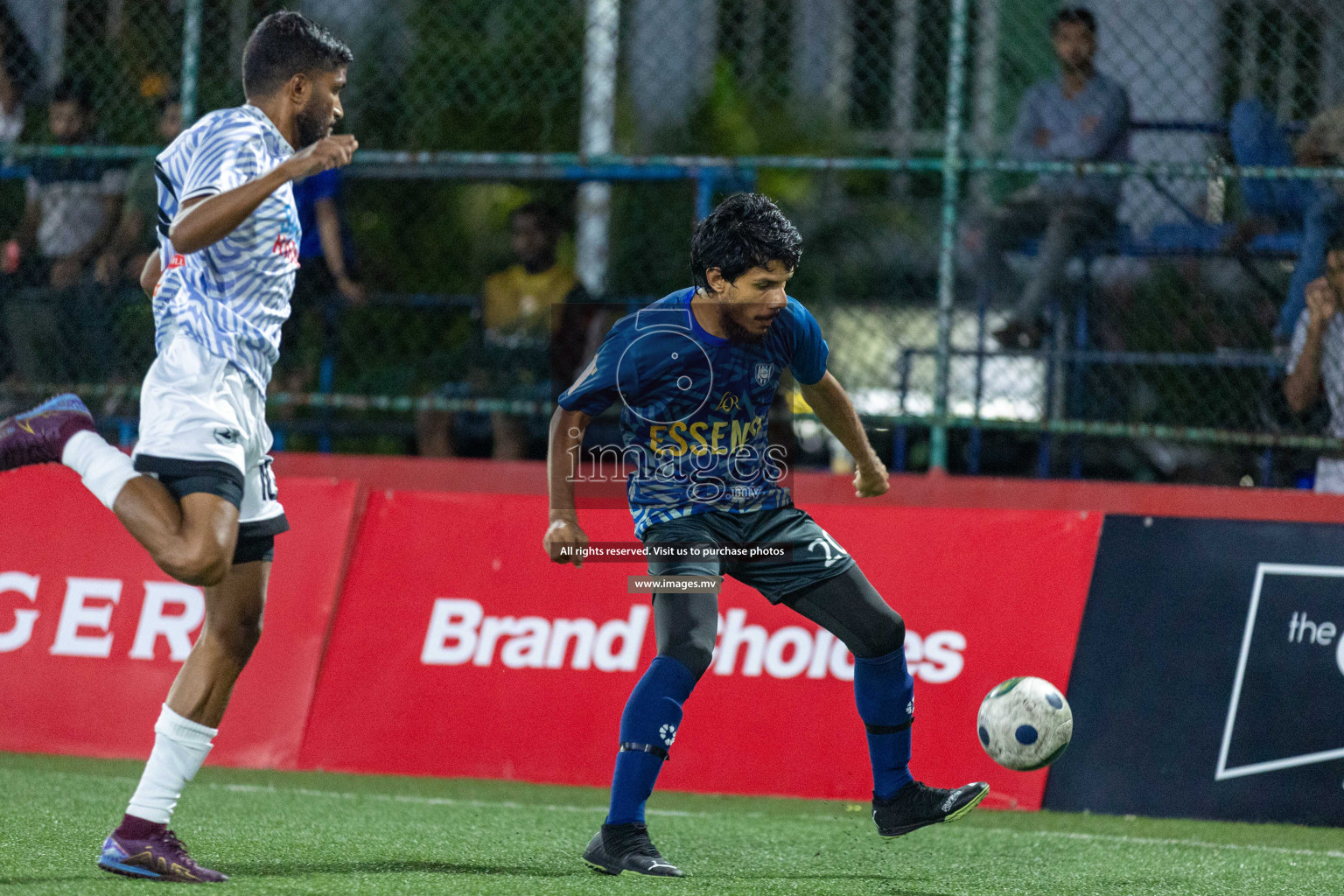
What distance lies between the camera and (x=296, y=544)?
6.81 m

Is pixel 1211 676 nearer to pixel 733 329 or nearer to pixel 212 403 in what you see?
pixel 733 329

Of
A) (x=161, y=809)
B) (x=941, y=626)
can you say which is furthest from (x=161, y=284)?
(x=941, y=626)

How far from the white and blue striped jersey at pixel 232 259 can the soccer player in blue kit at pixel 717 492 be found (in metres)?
0.88

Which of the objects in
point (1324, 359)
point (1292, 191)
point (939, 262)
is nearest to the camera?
point (1324, 359)

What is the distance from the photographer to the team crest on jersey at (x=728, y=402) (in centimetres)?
462

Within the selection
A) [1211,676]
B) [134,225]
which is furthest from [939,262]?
[134,225]

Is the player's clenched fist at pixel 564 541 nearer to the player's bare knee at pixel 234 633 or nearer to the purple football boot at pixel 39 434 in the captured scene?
the player's bare knee at pixel 234 633

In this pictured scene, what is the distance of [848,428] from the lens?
4.90 meters

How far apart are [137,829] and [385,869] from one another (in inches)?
27.5

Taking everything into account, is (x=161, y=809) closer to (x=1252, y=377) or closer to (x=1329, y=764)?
(x=1329, y=764)

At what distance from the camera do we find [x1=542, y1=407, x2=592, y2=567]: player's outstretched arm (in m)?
4.38

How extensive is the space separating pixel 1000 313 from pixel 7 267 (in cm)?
505

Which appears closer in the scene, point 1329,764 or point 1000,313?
point 1329,764

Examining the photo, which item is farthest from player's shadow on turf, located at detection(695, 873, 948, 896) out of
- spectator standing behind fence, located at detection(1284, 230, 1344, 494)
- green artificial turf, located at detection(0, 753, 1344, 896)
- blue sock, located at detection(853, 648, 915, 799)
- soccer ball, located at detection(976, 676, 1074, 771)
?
spectator standing behind fence, located at detection(1284, 230, 1344, 494)
